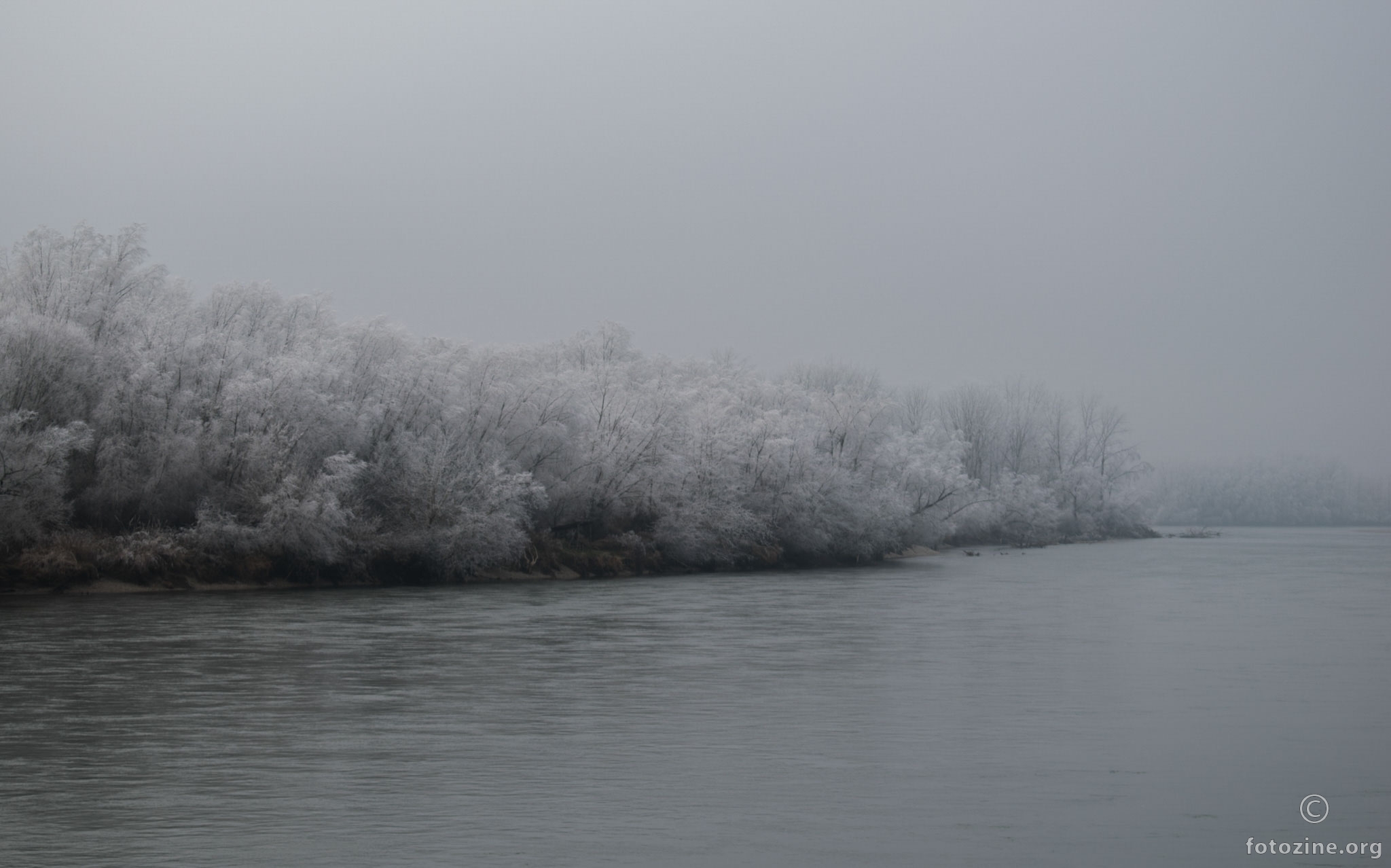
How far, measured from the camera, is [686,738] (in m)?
20.2

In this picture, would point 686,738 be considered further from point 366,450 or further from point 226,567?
point 366,450

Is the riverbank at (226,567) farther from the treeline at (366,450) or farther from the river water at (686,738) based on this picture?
the river water at (686,738)

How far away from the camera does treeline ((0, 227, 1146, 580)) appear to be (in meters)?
54.7

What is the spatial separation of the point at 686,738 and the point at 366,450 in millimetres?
49288

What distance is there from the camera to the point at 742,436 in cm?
8231

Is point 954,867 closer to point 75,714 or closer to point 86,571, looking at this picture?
point 75,714

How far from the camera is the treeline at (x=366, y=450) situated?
54.7m

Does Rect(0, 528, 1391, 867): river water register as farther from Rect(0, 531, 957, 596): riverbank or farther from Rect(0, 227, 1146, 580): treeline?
Rect(0, 227, 1146, 580): treeline

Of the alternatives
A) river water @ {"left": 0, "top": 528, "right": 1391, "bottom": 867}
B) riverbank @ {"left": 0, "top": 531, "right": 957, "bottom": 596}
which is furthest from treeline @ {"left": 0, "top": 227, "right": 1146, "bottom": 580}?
river water @ {"left": 0, "top": 528, "right": 1391, "bottom": 867}

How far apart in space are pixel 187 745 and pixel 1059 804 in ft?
41.3

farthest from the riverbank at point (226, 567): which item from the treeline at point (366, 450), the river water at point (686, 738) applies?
the river water at point (686, 738)

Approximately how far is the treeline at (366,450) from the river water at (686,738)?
40.7 ft

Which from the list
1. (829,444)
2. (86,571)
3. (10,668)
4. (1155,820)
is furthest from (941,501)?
(1155,820)

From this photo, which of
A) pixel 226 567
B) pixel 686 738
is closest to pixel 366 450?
pixel 226 567
